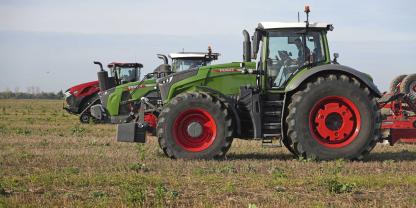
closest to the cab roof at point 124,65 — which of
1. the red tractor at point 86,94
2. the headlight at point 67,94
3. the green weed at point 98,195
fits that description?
the red tractor at point 86,94

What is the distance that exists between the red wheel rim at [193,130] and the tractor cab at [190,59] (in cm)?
1112

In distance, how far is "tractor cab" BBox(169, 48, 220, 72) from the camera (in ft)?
76.0

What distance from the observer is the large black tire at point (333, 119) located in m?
11.7

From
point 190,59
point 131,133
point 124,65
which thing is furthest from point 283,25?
point 124,65

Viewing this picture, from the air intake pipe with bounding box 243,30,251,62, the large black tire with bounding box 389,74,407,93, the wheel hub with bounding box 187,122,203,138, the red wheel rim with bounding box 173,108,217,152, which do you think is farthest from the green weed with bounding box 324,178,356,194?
the large black tire with bounding box 389,74,407,93

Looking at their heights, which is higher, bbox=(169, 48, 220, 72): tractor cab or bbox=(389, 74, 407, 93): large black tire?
bbox=(169, 48, 220, 72): tractor cab

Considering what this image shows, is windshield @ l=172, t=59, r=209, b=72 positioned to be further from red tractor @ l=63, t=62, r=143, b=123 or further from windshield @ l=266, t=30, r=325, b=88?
windshield @ l=266, t=30, r=325, b=88

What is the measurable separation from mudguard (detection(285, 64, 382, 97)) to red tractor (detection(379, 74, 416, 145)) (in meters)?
1.58

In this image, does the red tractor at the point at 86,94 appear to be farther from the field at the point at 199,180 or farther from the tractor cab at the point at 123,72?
the field at the point at 199,180

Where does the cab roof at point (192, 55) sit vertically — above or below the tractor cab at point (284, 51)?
above

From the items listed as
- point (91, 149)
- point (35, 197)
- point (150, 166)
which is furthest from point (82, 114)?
point (35, 197)

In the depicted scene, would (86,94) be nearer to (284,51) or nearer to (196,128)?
(196,128)

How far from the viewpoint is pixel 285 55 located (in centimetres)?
1224

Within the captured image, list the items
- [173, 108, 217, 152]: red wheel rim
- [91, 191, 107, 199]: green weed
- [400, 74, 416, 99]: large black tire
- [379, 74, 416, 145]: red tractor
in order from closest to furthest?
[91, 191, 107, 199]: green weed, [173, 108, 217, 152]: red wheel rim, [379, 74, 416, 145]: red tractor, [400, 74, 416, 99]: large black tire
